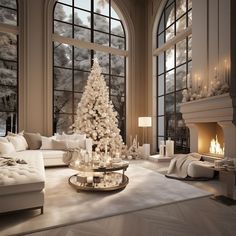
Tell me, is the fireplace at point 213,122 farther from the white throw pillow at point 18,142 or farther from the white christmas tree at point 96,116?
the white throw pillow at point 18,142

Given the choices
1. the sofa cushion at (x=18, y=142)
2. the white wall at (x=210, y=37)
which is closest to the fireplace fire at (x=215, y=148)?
the white wall at (x=210, y=37)

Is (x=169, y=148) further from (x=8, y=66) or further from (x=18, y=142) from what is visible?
(x=8, y=66)

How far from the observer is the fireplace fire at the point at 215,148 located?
5.13 meters

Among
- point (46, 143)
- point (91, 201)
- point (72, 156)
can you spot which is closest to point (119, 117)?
point (46, 143)

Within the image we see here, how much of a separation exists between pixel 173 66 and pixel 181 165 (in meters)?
3.83

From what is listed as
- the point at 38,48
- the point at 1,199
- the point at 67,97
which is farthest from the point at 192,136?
the point at 38,48

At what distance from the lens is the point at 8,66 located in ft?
20.8

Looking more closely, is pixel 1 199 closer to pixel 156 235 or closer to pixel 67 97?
pixel 156 235

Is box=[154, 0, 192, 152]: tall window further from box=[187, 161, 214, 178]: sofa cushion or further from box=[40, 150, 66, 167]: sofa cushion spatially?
box=[40, 150, 66, 167]: sofa cushion

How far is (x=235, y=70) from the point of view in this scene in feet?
15.2

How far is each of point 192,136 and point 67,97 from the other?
4206mm

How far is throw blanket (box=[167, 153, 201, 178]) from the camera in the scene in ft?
15.2

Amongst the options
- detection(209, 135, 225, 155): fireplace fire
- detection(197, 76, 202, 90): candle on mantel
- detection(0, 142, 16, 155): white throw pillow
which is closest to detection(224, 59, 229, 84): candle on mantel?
detection(197, 76, 202, 90): candle on mantel

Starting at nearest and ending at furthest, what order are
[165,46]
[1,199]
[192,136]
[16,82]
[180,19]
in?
[1,199] → [192,136] → [16,82] → [180,19] → [165,46]
